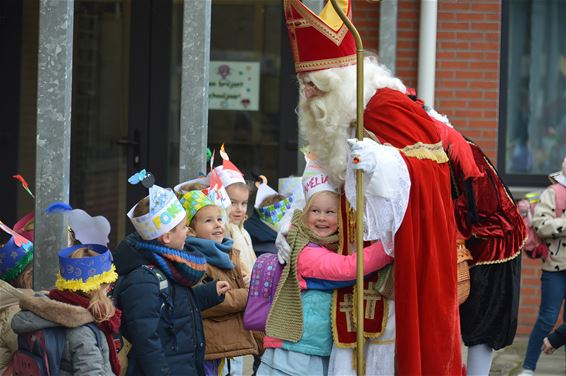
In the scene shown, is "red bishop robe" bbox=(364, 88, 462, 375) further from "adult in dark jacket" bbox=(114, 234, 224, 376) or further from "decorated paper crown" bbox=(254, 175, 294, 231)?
"decorated paper crown" bbox=(254, 175, 294, 231)

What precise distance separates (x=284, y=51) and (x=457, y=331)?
15.8 feet

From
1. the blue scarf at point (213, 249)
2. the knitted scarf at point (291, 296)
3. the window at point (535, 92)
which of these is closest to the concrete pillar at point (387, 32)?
the window at point (535, 92)

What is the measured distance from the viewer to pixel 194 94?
656cm

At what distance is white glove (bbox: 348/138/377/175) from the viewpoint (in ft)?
15.4

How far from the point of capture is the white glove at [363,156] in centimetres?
468

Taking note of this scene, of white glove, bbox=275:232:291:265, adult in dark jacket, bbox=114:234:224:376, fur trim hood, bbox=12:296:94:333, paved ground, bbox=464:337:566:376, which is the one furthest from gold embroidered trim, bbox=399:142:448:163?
paved ground, bbox=464:337:566:376

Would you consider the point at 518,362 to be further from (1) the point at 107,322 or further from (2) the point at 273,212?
(1) the point at 107,322

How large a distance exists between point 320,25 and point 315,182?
0.69 m

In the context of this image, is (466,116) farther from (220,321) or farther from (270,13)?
(220,321)

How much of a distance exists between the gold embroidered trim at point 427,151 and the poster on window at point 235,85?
196 inches

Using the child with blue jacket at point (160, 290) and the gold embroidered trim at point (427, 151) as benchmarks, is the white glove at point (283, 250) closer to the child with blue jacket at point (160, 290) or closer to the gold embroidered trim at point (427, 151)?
the child with blue jacket at point (160, 290)

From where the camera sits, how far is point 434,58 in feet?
29.7

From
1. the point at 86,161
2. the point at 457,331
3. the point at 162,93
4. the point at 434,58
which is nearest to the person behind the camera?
the point at 457,331

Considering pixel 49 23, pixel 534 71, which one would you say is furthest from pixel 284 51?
pixel 49 23
